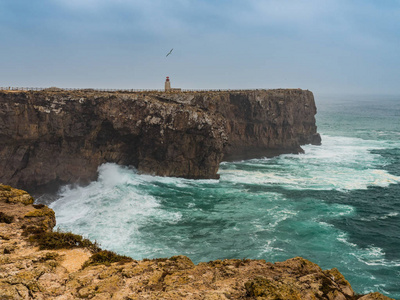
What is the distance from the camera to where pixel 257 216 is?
38438 millimetres

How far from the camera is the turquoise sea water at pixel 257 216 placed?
29.1 metres

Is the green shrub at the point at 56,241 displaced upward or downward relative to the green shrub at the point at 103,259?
upward

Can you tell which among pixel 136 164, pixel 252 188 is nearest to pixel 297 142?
pixel 252 188

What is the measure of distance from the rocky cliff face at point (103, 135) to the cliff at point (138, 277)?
34464 millimetres

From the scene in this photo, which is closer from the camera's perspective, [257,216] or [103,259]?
[103,259]

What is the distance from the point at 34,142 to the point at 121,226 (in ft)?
76.1

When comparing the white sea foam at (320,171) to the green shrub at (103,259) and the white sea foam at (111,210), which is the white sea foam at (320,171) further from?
the green shrub at (103,259)

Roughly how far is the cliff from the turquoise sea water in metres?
13.6

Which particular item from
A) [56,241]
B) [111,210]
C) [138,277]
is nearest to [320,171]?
[111,210]

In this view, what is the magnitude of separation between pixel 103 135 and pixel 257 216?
99.5 ft

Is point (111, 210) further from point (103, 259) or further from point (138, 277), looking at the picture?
point (138, 277)

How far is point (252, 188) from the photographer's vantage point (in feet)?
164

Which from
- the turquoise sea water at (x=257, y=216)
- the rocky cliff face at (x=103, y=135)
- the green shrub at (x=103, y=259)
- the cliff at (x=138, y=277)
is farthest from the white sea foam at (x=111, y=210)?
the cliff at (x=138, y=277)

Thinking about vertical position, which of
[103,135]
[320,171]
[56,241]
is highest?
[103,135]
